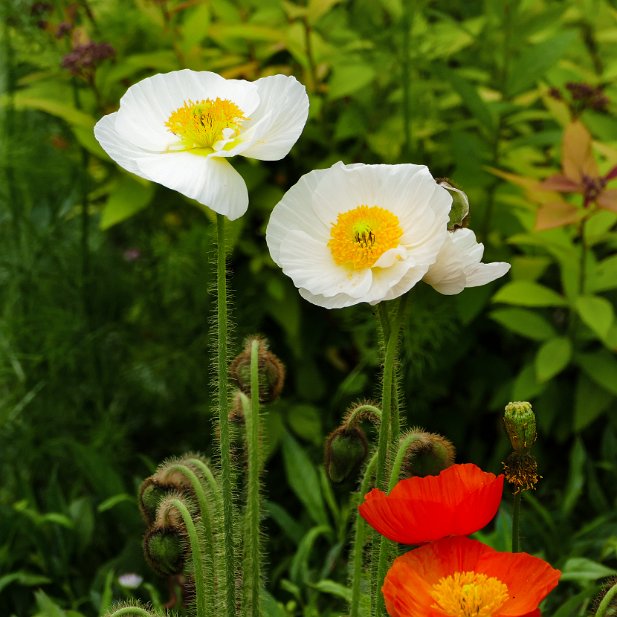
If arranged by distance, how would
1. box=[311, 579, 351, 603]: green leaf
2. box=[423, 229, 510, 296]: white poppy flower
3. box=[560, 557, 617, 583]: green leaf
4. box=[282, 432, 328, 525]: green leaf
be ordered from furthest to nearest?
box=[282, 432, 328, 525]: green leaf
box=[560, 557, 617, 583]: green leaf
box=[311, 579, 351, 603]: green leaf
box=[423, 229, 510, 296]: white poppy flower

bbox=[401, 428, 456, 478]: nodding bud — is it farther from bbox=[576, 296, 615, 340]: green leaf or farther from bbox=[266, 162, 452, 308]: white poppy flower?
bbox=[576, 296, 615, 340]: green leaf

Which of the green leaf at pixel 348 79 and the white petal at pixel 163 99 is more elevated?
the white petal at pixel 163 99

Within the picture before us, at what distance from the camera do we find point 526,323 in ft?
7.50

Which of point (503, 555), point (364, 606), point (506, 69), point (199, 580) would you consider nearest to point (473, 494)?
point (503, 555)

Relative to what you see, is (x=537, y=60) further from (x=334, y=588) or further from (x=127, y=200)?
(x=334, y=588)

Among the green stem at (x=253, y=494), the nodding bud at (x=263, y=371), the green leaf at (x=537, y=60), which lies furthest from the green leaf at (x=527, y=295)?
the green stem at (x=253, y=494)

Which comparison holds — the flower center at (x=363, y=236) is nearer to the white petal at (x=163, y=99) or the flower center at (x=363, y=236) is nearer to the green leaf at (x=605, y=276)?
the white petal at (x=163, y=99)

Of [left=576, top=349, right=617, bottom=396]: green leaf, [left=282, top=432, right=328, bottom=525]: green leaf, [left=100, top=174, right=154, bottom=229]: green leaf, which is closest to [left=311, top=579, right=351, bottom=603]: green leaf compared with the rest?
[left=282, top=432, right=328, bottom=525]: green leaf

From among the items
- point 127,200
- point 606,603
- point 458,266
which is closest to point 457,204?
point 458,266

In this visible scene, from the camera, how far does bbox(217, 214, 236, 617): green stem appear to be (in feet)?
3.52

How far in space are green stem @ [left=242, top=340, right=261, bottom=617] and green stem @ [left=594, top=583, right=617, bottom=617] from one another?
393 mm

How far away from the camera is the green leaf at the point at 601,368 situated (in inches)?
88.0

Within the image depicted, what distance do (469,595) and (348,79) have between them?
1594 millimetres

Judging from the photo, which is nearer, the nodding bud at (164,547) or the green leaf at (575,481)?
the nodding bud at (164,547)
